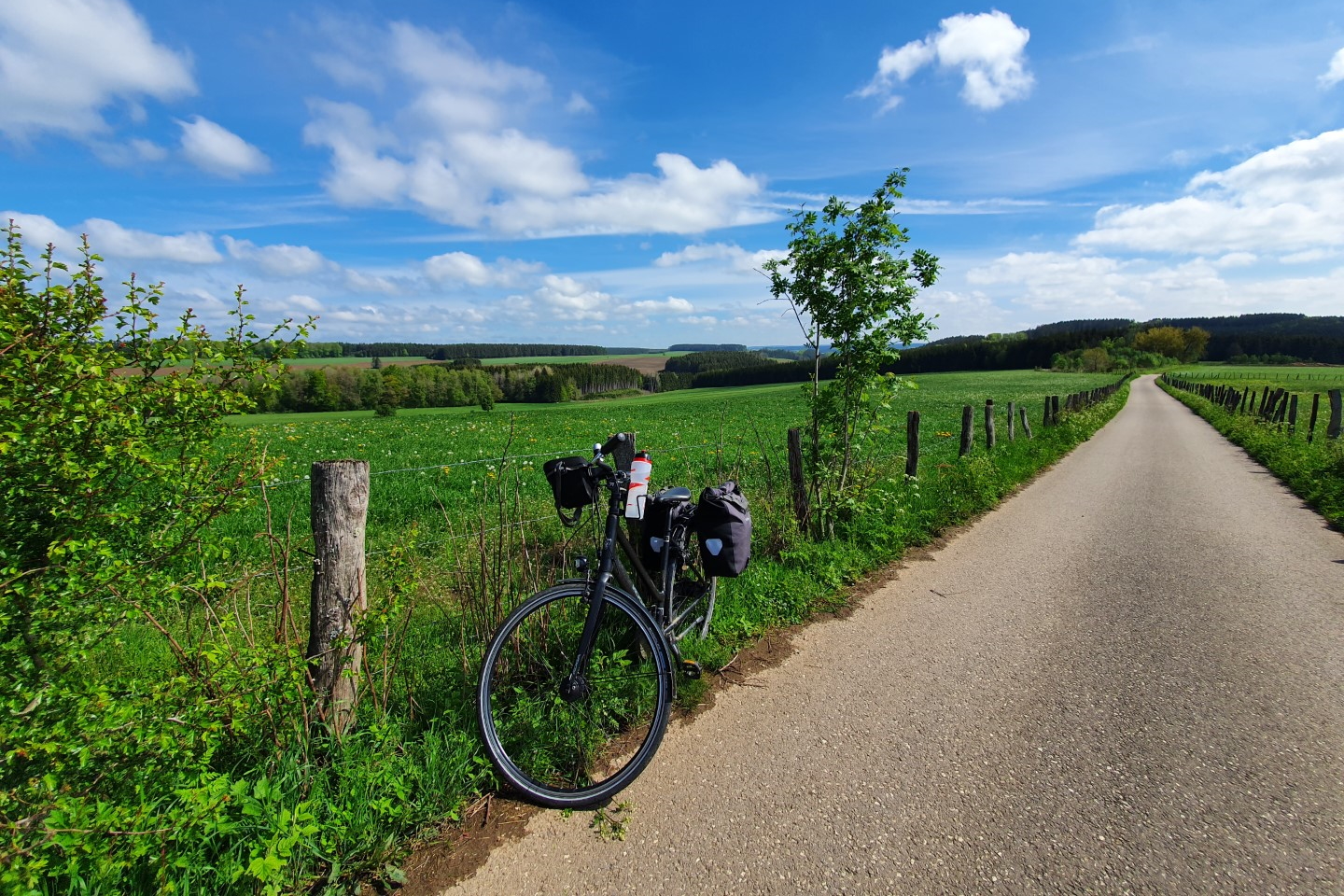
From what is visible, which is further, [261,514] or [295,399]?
[295,399]

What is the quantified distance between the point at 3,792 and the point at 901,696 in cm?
383

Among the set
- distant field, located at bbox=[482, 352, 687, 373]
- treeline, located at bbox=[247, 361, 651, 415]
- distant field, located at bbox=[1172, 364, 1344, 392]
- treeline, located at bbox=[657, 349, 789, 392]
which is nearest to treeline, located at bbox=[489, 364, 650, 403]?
treeline, located at bbox=[247, 361, 651, 415]

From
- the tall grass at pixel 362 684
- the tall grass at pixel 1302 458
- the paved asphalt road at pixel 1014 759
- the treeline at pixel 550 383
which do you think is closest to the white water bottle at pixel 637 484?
the tall grass at pixel 362 684

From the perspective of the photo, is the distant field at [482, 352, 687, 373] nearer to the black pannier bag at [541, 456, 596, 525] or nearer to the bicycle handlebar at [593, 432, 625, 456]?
the bicycle handlebar at [593, 432, 625, 456]

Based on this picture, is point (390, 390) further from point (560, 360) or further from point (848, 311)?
point (560, 360)

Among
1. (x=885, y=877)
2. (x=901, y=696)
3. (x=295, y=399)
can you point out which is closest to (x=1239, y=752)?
(x=901, y=696)

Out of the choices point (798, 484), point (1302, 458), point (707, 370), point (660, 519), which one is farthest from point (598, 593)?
point (707, 370)

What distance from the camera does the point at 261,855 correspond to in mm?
2117

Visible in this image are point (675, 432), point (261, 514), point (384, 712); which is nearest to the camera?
point (384, 712)

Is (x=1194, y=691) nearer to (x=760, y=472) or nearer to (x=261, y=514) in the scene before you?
(x=760, y=472)

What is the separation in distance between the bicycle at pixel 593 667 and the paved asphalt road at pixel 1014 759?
0.19 metres

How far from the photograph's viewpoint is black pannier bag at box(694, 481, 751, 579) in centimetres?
335

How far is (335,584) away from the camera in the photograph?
2725 millimetres

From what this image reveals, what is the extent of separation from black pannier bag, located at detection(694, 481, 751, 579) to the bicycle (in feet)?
0.48
